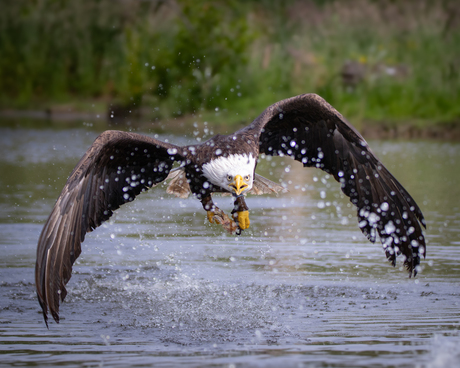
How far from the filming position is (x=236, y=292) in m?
5.53

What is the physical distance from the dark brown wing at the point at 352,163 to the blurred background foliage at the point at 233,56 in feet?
31.7

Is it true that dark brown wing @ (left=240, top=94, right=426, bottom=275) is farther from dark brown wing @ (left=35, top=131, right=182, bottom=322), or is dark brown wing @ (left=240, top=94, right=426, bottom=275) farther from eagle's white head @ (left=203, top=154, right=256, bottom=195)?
dark brown wing @ (left=35, top=131, right=182, bottom=322)

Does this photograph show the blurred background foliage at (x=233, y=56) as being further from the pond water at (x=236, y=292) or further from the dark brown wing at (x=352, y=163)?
the dark brown wing at (x=352, y=163)

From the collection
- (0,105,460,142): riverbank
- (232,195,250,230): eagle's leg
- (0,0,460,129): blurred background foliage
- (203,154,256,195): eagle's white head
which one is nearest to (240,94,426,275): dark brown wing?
(203,154,256,195): eagle's white head

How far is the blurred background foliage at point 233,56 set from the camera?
16.5 meters

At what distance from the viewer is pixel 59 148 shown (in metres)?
13.3

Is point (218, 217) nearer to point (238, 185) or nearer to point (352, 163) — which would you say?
point (238, 185)

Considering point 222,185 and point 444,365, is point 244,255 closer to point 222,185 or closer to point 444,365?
point 222,185

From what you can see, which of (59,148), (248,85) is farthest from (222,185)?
(248,85)

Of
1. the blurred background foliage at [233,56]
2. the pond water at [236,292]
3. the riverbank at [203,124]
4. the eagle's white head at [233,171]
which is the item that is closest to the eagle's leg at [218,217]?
the pond water at [236,292]

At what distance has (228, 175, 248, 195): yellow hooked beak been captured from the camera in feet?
17.7

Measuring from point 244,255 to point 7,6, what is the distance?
16598 millimetres

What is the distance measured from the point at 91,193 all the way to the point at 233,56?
41.0 ft

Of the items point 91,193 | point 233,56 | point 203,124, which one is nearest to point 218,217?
point 91,193
